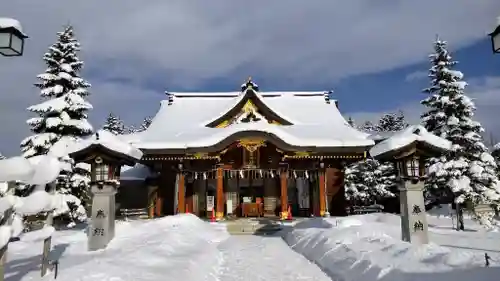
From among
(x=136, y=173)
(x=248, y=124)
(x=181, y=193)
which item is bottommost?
(x=181, y=193)

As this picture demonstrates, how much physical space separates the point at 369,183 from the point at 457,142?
43.7 ft

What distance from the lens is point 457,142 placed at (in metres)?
18.4

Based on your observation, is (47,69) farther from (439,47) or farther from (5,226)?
(439,47)

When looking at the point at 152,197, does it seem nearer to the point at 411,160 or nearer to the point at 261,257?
the point at 261,257

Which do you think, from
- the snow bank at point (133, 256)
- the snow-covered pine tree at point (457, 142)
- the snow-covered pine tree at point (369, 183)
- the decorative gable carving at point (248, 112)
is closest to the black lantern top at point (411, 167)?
the snow bank at point (133, 256)

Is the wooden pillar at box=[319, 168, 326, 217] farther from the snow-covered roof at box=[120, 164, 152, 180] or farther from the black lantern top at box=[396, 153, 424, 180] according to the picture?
the snow-covered roof at box=[120, 164, 152, 180]

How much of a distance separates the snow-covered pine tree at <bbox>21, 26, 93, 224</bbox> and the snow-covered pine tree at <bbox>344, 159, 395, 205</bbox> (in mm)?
21047

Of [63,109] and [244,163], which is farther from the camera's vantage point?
[244,163]

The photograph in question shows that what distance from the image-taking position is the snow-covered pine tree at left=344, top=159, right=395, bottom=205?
3088 centimetres

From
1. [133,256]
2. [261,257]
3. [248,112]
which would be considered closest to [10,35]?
[133,256]

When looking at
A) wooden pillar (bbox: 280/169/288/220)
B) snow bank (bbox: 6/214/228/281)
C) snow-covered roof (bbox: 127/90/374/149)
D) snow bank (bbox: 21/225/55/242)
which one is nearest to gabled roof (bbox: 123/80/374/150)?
snow-covered roof (bbox: 127/90/374/149)

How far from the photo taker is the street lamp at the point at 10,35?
5.45 metres

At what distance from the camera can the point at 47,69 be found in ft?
63.4

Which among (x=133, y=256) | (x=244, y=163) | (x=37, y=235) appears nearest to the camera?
(x=37, y=235)
